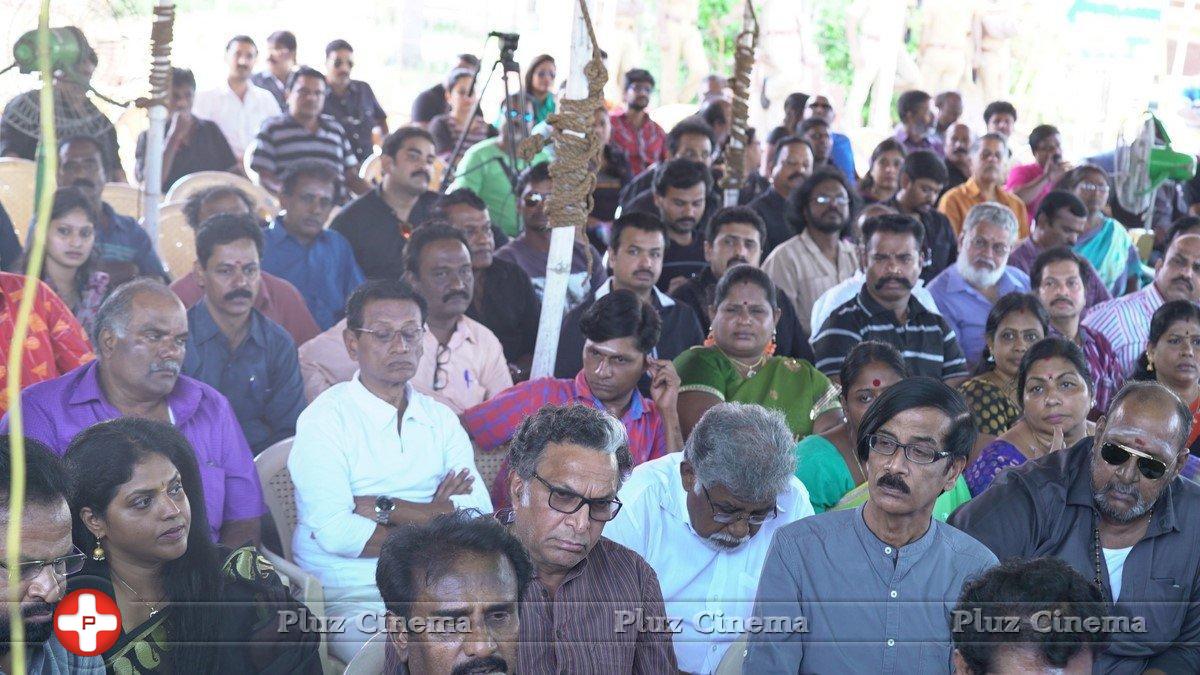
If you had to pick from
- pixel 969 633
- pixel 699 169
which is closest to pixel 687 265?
pixel 699 169

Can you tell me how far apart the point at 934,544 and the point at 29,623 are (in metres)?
1.75

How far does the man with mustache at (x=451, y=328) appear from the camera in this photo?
14.6 ft

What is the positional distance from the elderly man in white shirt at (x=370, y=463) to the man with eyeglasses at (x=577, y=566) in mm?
737

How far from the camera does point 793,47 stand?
48.7 feet

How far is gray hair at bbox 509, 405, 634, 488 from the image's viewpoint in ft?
8.82

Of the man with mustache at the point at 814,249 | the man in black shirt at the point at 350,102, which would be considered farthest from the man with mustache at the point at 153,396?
the man in black shirt at the point at 350,102

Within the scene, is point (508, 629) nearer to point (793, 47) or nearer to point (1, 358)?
point (1, 358)

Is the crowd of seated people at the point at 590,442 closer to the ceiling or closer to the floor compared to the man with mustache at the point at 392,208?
closer to the floor

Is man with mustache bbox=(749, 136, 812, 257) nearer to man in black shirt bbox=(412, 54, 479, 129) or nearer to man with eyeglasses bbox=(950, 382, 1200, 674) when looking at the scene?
man in black shirt bbox=(412, 54, 479, 129)

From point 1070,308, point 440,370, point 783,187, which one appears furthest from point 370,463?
point 783,187

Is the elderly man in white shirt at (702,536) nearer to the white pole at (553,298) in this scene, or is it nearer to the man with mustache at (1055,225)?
the white pole at (553,298)

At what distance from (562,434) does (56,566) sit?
984 millimetres

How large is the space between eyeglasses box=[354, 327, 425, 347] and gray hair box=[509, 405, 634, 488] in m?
0.98

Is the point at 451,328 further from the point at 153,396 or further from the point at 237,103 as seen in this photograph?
the point at 237,103
